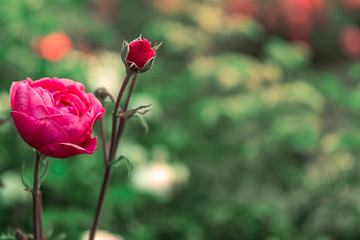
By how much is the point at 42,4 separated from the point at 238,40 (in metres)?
2.41

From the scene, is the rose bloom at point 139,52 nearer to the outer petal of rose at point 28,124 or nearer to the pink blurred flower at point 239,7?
the outer petal of rose at point 28,124

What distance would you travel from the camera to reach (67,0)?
6.23 feet

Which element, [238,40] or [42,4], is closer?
[42,4]

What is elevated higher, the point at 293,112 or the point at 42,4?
the point at 42,4

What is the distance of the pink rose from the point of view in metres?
0.46

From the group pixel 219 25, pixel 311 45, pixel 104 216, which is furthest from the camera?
pixel 311 45

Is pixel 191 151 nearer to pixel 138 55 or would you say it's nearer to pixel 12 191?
pixel 12 191

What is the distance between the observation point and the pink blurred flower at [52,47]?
1708 mm

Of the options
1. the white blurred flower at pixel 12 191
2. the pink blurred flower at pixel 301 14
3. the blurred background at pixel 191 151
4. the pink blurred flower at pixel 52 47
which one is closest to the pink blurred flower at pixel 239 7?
the pink blurred flower at pixel 301 14

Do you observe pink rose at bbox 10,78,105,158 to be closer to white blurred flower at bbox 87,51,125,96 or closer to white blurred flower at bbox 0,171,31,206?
white blurred flower at bbox 0,171,31,206

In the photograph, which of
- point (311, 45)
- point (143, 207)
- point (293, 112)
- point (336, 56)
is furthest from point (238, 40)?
point (143, 207)

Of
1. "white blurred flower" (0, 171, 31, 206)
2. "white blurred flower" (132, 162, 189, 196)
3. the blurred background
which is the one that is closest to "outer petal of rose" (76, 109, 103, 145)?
the blurred background

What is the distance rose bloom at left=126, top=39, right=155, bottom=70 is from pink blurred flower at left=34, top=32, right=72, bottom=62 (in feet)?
4.25

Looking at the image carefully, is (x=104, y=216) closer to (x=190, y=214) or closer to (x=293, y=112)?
(x=190, y=214)
